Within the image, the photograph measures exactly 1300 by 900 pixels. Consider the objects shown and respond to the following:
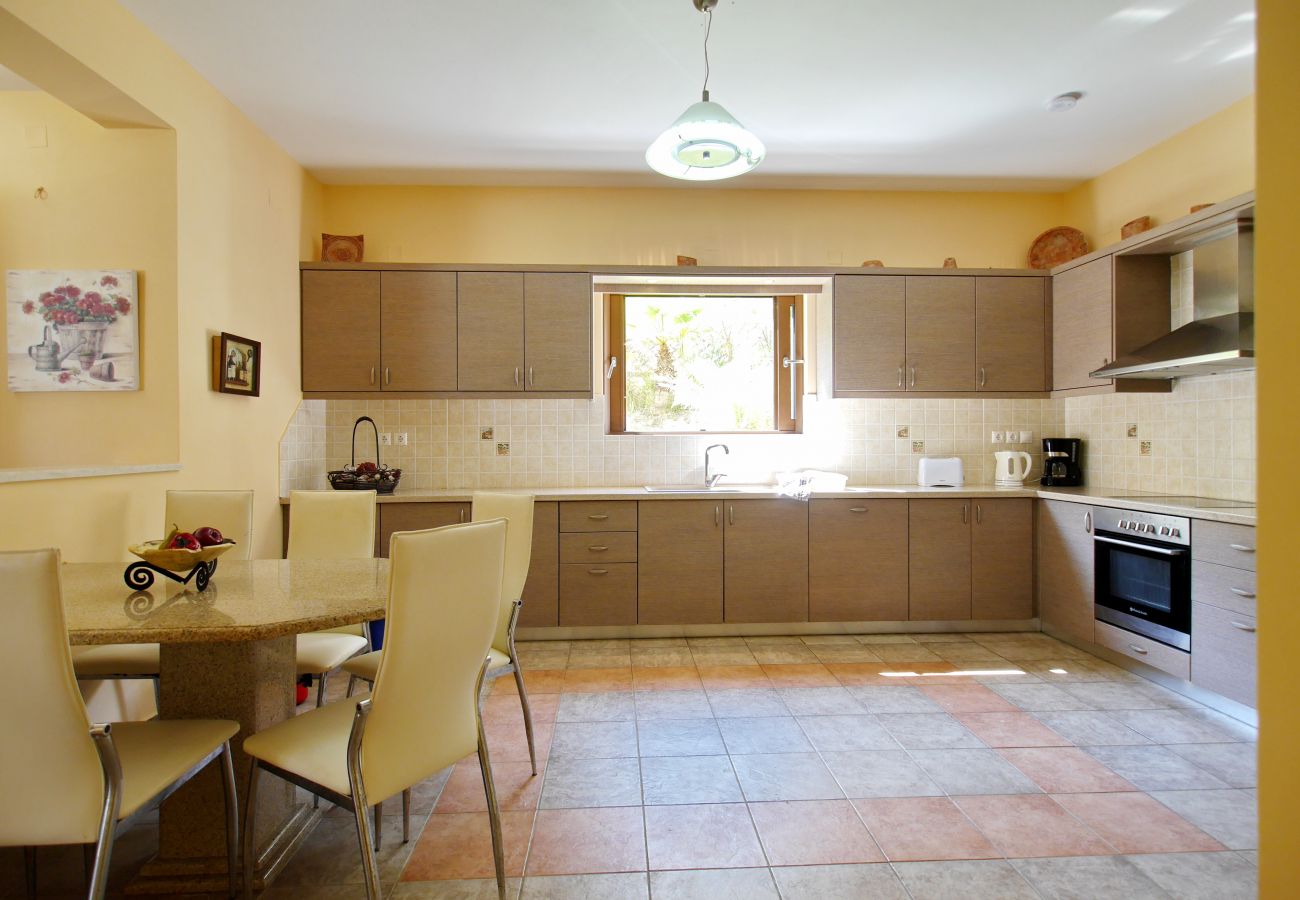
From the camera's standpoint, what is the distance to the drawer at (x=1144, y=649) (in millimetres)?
2980

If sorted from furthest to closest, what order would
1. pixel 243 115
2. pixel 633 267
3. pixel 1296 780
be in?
1. pixel 633 267
2. pixel 243 115
3. pixel 1296 780

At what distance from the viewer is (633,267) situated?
417cm

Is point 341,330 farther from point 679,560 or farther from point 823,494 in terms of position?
point 823,494

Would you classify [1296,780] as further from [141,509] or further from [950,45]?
[141,509]

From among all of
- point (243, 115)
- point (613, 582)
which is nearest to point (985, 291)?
point (613, 582)

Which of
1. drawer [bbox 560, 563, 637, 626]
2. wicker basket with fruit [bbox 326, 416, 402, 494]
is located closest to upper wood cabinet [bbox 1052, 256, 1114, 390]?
drawer [bbox 560, 563, 637, 626]

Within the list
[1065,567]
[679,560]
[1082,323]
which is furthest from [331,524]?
[1082,323]

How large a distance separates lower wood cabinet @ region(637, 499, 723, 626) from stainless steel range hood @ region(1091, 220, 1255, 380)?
239 centimetres

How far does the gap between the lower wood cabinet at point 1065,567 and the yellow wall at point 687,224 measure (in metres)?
1.78

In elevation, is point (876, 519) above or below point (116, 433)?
below

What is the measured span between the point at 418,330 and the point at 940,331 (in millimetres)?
3331

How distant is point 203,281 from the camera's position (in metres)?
2.94

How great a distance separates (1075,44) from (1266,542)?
101 inches

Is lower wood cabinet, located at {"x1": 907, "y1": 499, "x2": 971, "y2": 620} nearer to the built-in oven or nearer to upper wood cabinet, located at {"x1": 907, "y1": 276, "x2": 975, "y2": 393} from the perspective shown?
the built-in oven
